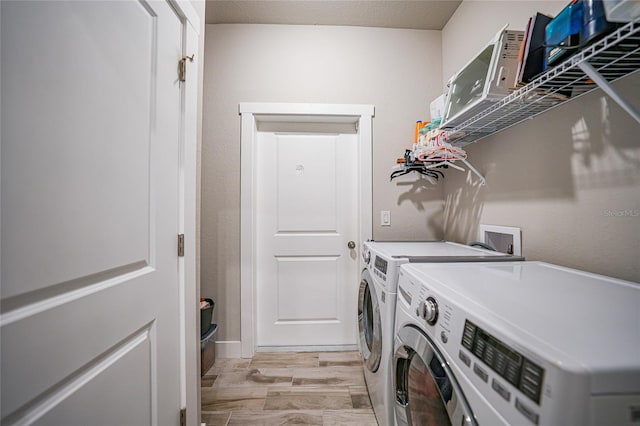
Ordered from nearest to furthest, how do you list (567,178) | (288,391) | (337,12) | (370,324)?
(567,178), (370,324), (288,391), (337,12)

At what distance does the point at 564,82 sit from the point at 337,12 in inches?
66.2

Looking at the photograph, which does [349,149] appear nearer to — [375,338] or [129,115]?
[375,338]

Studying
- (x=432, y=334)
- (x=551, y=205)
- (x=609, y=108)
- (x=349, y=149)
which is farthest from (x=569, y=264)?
(x=349, y=149)

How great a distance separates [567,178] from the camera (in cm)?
108

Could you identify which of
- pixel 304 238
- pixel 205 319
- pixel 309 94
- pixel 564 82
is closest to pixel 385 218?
pixel 304 238

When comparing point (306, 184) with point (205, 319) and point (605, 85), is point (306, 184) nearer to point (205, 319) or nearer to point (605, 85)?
point (205, 319)

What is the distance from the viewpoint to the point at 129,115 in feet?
2.63

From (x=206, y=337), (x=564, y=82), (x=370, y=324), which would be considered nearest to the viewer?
(x=564, y=82)

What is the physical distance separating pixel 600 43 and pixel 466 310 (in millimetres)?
772

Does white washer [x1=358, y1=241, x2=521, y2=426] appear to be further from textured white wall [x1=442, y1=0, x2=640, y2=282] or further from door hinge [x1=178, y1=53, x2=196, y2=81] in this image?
door hinge [x1=178, y1=53, x2=196, y2=81]

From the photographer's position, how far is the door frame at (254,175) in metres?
2.03

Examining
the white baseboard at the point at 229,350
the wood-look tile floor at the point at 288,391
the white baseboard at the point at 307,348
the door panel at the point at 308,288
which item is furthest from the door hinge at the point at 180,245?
the white baseboard at the point at 307,348

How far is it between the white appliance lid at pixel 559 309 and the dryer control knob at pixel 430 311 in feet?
0.12

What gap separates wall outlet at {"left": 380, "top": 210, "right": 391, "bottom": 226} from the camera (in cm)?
210
